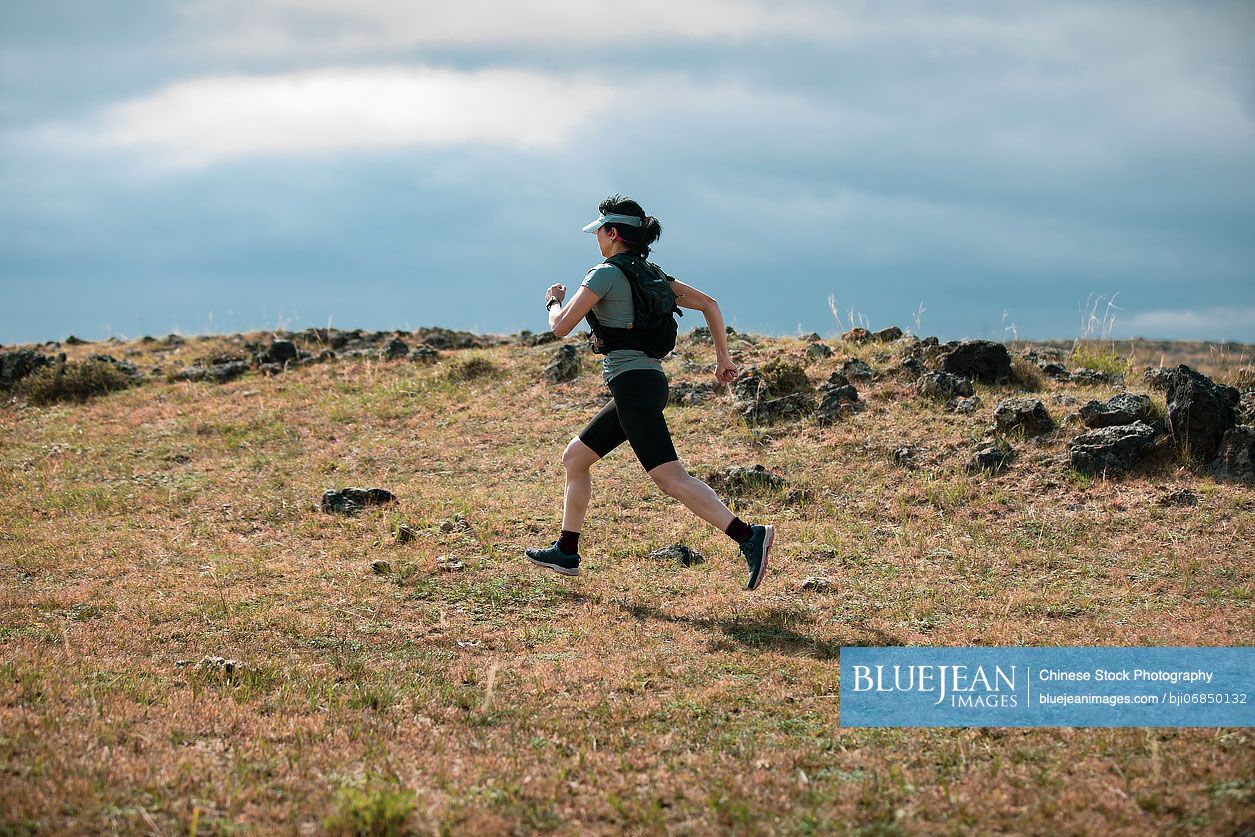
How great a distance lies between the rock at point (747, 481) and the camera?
37.2 ft

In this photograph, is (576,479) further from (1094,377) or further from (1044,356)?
(1044,356)

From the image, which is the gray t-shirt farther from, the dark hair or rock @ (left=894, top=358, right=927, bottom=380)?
rock @ (left=894, top=358, right=927, bottom=380)

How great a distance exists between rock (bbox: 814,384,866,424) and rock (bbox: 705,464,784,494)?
1.73m

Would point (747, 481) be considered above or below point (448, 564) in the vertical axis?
above

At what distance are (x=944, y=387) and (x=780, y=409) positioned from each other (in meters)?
1.97

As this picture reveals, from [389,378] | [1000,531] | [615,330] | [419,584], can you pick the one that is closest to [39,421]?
[389,378]

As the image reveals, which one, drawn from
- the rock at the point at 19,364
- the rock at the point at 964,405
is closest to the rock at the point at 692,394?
the rock at the point at 964,405

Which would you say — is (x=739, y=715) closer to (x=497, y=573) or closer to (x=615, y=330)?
(x=615, y=330)

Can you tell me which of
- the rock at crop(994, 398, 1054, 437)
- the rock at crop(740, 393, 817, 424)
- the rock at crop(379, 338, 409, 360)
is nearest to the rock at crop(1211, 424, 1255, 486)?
the rock at crop(994, 398, 1054, 437)

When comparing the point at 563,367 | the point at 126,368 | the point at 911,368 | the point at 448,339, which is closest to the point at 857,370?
the point at 911,368

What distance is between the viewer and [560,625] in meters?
7.55

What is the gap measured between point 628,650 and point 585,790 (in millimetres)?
Result: 2233

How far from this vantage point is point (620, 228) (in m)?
7.51

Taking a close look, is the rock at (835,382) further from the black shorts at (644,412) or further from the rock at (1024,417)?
the black shorts at (644,412)
